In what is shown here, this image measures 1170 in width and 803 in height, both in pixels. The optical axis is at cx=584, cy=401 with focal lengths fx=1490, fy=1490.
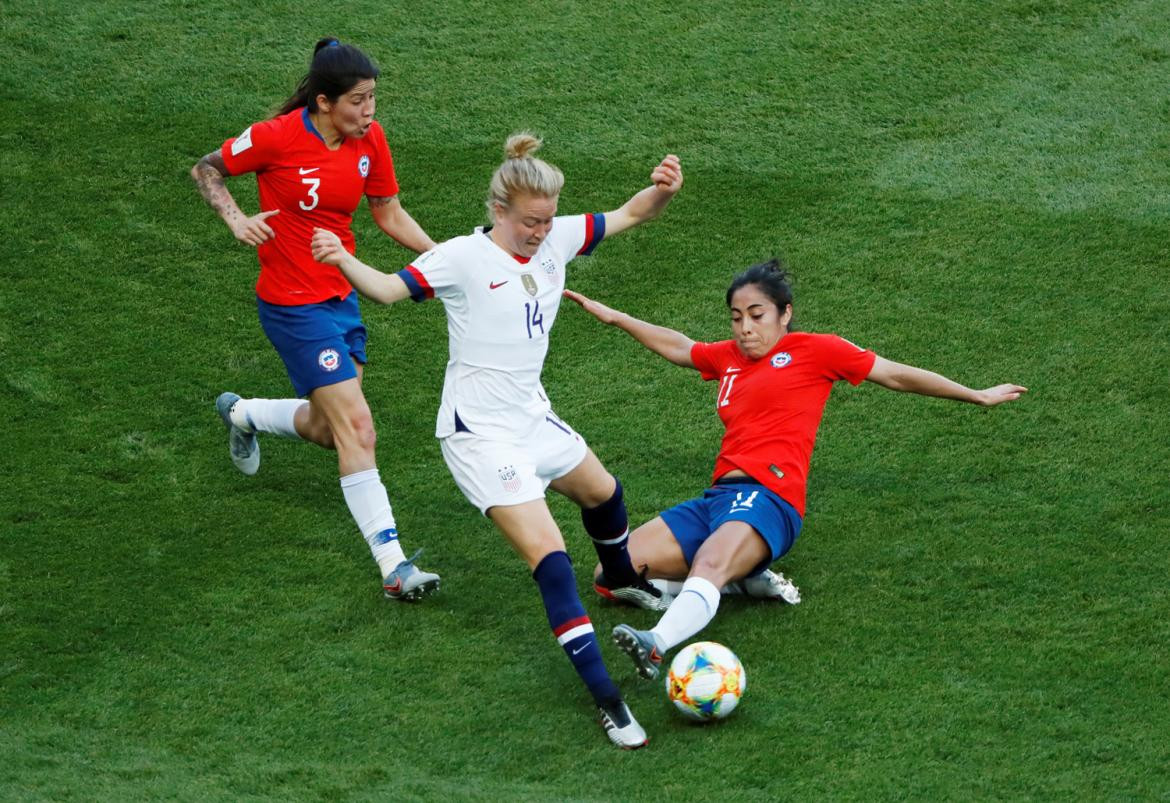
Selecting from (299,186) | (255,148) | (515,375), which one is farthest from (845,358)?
(255,148)

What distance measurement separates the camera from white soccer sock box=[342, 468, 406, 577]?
6371 millimetres

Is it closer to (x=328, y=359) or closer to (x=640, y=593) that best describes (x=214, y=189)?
(x=328, y=359)

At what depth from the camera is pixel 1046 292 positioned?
8.68m

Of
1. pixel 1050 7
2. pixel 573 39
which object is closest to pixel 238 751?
pixel 573 39

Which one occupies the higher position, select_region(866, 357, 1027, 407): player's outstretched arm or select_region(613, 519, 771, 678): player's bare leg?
select_region(866, 357, 1027, 407): player's outstretched arm

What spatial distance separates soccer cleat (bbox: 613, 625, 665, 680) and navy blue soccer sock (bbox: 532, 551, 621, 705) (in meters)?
0.10

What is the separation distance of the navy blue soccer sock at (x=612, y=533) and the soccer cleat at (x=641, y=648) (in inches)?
25.6

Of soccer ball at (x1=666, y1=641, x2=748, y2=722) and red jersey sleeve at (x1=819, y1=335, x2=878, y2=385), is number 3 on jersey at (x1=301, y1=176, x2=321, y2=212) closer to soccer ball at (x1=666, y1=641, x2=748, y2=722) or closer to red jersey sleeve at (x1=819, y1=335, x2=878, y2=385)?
red jersey sleeve at (x1=819, y1=335, x2=878, y2=385)

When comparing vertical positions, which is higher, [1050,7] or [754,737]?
[1050,7]

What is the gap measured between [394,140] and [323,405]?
4.17 meters

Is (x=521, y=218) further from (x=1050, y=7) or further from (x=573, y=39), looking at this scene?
(x=1050, y=7)

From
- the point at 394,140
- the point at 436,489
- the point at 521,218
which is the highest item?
the point at 521,218

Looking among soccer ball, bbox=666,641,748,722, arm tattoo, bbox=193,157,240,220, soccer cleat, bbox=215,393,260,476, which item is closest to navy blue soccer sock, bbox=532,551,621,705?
soccer ball, bbox=666,641,748,722

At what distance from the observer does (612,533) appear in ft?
19.9
